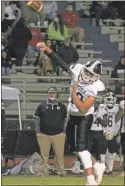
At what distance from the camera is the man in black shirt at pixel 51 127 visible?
13414 millimetres

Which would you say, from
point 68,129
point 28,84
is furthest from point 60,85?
point 68,129

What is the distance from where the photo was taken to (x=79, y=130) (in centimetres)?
969

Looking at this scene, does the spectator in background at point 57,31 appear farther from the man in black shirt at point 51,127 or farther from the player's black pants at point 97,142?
the player's black pants at point 97,142

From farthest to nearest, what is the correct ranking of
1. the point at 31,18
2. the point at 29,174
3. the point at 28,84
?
the point at 31,18 → the point at 28,84 → the point at 29,174

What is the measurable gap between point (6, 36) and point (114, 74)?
257 cm

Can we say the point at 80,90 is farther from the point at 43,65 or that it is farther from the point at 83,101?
the point at 43,65

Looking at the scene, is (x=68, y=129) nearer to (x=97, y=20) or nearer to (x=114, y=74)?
(x=114, y=74)

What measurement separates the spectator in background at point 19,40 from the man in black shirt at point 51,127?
3960 millimetres

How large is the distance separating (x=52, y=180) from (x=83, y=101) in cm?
270

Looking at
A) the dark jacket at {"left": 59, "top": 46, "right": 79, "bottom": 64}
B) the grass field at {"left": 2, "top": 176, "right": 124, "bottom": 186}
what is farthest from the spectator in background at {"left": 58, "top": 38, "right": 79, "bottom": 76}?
the grass field at {"left": 2, "top": 176, "right": 124, "bottom": 186}

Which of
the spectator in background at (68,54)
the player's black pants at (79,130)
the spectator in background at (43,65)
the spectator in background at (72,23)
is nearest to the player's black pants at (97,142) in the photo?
the spectator in background at (68,54)

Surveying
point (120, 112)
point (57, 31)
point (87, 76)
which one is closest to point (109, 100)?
point (120, 112)

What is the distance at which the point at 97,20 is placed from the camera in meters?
19.8

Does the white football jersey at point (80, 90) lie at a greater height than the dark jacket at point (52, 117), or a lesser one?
greater
